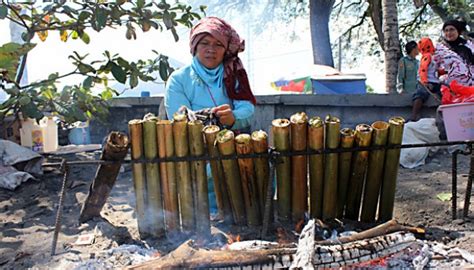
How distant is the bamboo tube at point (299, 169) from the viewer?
107 inches

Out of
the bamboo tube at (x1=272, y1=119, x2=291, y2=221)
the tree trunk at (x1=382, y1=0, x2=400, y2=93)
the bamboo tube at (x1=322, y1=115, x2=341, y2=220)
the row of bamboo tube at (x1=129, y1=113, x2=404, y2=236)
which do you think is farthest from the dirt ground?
the tree trunk at (x1=382, y1=0, x2=400, y2=93)

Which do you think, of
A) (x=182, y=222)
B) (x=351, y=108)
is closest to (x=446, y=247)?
(x=182, y=222)

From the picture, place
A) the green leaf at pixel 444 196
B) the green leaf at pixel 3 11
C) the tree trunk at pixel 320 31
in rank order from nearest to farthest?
1. the green leaf at pixel 444 196
2. the green leaf at pixel 3 11
3. the tree trunk at pixel 320 31

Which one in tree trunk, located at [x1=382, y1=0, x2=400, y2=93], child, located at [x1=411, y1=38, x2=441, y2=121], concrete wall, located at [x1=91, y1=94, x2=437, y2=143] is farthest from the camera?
tree trunk, located at [x1=382, y1=0, x2=400, y2=93]

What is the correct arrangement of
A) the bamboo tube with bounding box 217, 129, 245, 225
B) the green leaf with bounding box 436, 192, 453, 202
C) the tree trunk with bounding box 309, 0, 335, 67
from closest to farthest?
the bamboo tube with bounding box 217, 129, 245, 225, the green leaf with bounding box 436, 192, 453, 202, the tree trunk with bounding box 309, 0, 335, 67

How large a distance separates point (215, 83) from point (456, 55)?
3.75 metres

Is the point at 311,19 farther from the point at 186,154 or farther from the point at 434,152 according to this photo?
the point at 186,154

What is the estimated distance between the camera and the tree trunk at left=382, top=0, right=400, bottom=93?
24.8 ft

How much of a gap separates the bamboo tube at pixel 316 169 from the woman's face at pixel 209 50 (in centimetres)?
95

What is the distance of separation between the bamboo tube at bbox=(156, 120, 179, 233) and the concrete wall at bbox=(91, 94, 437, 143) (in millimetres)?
4202

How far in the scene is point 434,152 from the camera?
18.8 feet

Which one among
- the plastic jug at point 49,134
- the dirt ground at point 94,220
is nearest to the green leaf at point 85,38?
the plastic jug at point 49,134

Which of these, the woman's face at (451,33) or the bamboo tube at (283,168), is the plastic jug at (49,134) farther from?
the woman's face at (451,33)

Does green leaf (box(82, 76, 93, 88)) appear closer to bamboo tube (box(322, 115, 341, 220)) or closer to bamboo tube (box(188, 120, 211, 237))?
bamboo tube (box(188, 120, 211, 237))
